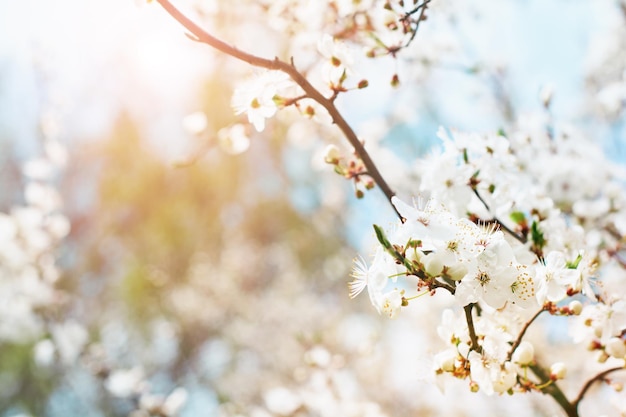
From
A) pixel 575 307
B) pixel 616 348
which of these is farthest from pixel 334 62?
pixel 616 348

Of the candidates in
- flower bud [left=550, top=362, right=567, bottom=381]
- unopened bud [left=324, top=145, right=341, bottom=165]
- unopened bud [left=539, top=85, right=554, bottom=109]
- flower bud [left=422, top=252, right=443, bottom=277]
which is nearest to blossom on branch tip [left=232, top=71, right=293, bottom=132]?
unopened bud [left=324, top=145, right=341, bottom=165]

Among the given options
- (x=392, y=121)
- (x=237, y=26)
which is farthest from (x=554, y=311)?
(x=392, y=121)

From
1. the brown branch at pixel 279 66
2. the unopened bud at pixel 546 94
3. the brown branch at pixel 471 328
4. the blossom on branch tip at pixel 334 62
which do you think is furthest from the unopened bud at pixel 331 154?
the unopened bud at pixel 546 94

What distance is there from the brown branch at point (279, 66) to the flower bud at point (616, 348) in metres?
0.50

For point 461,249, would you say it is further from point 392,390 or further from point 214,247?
point 214,247

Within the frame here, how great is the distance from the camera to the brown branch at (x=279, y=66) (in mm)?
1025

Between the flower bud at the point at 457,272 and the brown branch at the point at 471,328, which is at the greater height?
the flower bud at the point at 457,272

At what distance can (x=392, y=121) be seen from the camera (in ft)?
11.7

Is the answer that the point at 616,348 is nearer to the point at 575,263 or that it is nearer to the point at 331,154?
the point at 575,263

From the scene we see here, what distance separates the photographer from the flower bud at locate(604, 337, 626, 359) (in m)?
1.11

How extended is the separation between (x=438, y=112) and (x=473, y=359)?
3498 millimetres

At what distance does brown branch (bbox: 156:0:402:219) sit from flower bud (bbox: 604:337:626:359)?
1.63 feet

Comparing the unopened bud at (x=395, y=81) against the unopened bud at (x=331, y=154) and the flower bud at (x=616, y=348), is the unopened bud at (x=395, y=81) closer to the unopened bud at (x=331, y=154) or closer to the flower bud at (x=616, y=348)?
the unopened bud at (x=331, y=154)

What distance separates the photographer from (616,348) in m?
1.11
